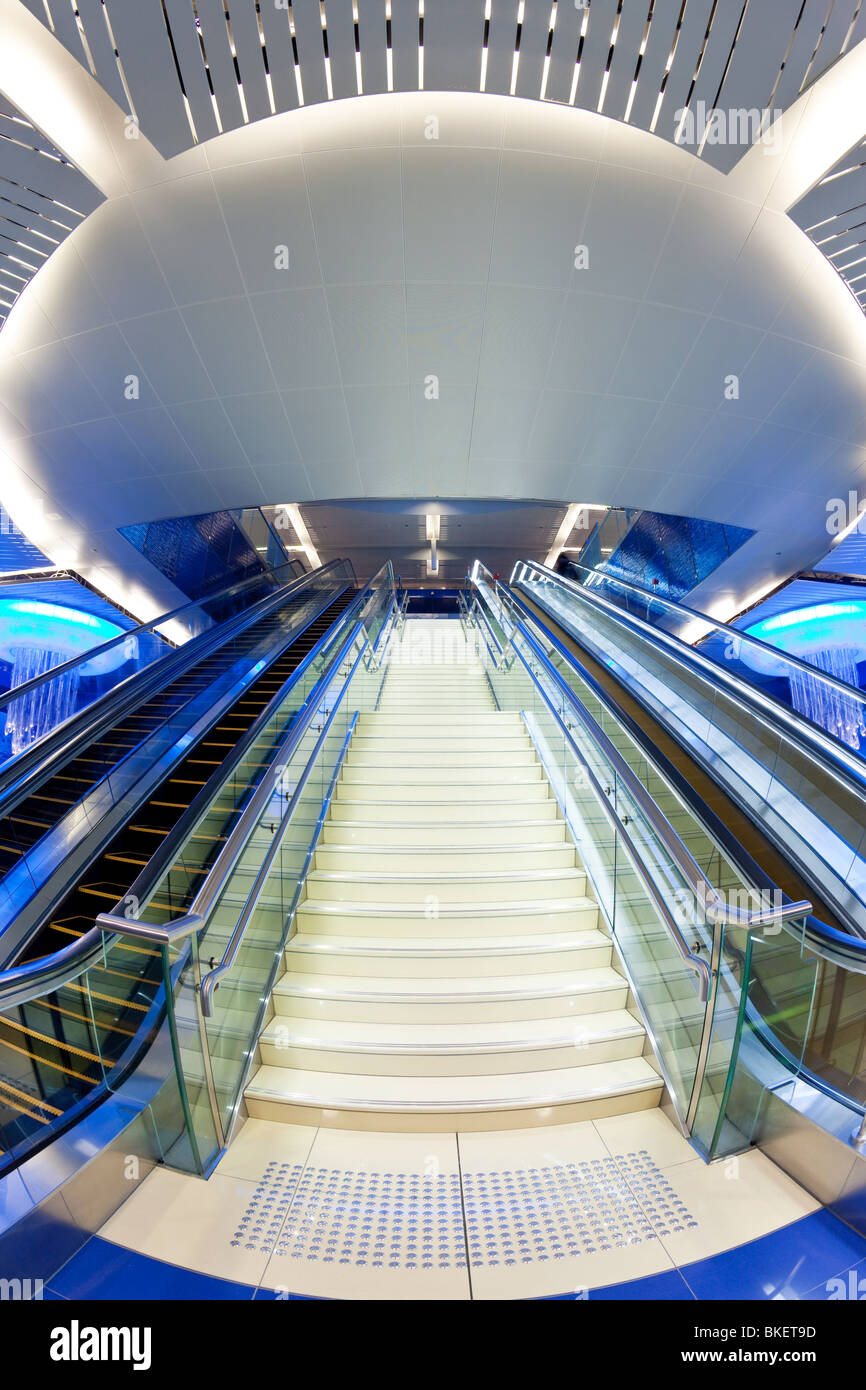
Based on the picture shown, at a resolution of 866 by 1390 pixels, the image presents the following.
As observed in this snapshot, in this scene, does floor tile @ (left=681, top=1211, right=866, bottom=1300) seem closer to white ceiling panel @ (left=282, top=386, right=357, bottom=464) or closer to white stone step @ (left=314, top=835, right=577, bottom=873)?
white stone step @ (left=314, top=835, right=577, bottom=873)

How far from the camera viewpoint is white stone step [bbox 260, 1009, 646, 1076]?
8.02 feet

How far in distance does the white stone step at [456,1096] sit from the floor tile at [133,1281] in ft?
2.03

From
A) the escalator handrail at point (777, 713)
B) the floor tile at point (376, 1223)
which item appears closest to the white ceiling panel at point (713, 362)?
the escalator handrail at point (777, 713)

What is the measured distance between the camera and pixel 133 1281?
1690 millimetres

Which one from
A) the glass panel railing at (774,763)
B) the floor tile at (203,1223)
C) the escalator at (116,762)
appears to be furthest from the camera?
the escalator at (116,762)

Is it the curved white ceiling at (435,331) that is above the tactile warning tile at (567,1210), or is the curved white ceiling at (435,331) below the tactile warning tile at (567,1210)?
above

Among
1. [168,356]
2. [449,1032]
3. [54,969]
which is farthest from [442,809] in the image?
[168,356]

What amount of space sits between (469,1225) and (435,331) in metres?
8.47

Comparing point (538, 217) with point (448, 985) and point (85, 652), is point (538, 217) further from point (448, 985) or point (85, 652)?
point (85, 652)

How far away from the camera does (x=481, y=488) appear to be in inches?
376

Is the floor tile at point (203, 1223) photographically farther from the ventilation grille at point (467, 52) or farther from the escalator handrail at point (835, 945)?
the ventilation grille at point (467, 52)

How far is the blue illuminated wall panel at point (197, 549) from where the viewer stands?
444 inches

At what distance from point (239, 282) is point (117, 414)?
3192 mm
